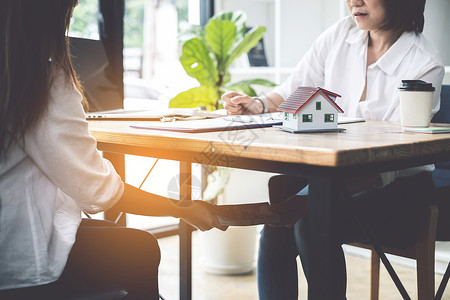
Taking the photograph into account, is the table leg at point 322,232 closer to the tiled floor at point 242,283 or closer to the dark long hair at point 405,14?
the dark long hair at point 405,14

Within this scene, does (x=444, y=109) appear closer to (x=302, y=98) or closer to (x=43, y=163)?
(x=302, y=98)

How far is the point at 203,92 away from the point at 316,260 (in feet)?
6.58

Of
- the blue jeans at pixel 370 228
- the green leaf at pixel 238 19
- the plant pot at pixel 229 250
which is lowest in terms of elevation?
the plant pot at pixel 229 250

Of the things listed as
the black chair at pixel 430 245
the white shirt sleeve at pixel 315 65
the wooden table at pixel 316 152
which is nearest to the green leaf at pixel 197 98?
the white shirt sleeve at pixel 315 65

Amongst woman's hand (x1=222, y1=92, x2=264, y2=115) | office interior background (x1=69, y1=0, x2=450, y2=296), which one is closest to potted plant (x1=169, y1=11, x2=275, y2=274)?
office interior background (x1=69, y1=0, x2=450, y2=296)

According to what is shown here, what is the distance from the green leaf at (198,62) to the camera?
271 centimetres

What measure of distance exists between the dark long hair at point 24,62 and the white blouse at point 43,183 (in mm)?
20

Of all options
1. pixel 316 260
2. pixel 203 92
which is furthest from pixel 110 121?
pixel 203 92

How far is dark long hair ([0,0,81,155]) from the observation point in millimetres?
886

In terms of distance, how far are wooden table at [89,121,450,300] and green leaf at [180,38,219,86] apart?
157cm

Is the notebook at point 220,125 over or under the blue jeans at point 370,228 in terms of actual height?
over

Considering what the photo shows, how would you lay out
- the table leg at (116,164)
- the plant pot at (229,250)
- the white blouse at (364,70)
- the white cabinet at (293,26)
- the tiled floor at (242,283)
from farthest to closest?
the white cabinet at (293,26) → the plant pot at (229,250) → the tiled floor at (242,283) → the table leg at (116,164) → the white blouse at (364,70)

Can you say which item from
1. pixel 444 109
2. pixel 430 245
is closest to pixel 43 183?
pixel 430 245

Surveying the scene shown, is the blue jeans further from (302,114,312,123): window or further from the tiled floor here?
the tiled floor
